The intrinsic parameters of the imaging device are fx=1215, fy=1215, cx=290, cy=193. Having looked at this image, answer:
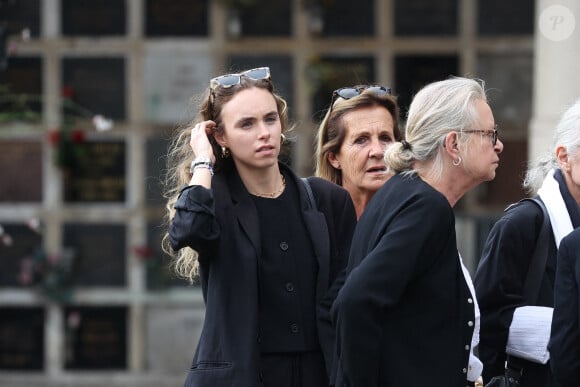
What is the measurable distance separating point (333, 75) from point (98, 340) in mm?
2038

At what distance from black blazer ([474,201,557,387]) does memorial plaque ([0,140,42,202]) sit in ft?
14.1

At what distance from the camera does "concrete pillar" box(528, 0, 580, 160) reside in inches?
223

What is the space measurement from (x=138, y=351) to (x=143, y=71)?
1.62 metres

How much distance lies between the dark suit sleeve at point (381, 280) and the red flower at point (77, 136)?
456cm

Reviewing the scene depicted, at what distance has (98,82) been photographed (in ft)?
23.0

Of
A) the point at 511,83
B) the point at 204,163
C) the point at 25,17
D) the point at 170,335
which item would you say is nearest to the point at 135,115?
the point at 25,17

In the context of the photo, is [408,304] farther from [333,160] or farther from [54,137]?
[54,137]

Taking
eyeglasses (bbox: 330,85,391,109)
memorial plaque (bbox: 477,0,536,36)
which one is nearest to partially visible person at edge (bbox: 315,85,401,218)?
eyeglasses (bbox: 330,85,391,109)

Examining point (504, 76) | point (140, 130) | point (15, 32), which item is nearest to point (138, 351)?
point (140, 130)

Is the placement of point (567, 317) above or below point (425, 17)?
below

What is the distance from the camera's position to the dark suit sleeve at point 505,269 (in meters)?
3.18

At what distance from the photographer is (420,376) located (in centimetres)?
260

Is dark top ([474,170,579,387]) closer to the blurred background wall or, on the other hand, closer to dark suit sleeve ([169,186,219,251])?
dark suit sleeve ([169,186,219,251])

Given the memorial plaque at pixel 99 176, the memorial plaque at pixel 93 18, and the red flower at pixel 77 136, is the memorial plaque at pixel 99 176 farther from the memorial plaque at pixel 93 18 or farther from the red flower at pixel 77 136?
the memorial plaque at pixel 93 18
